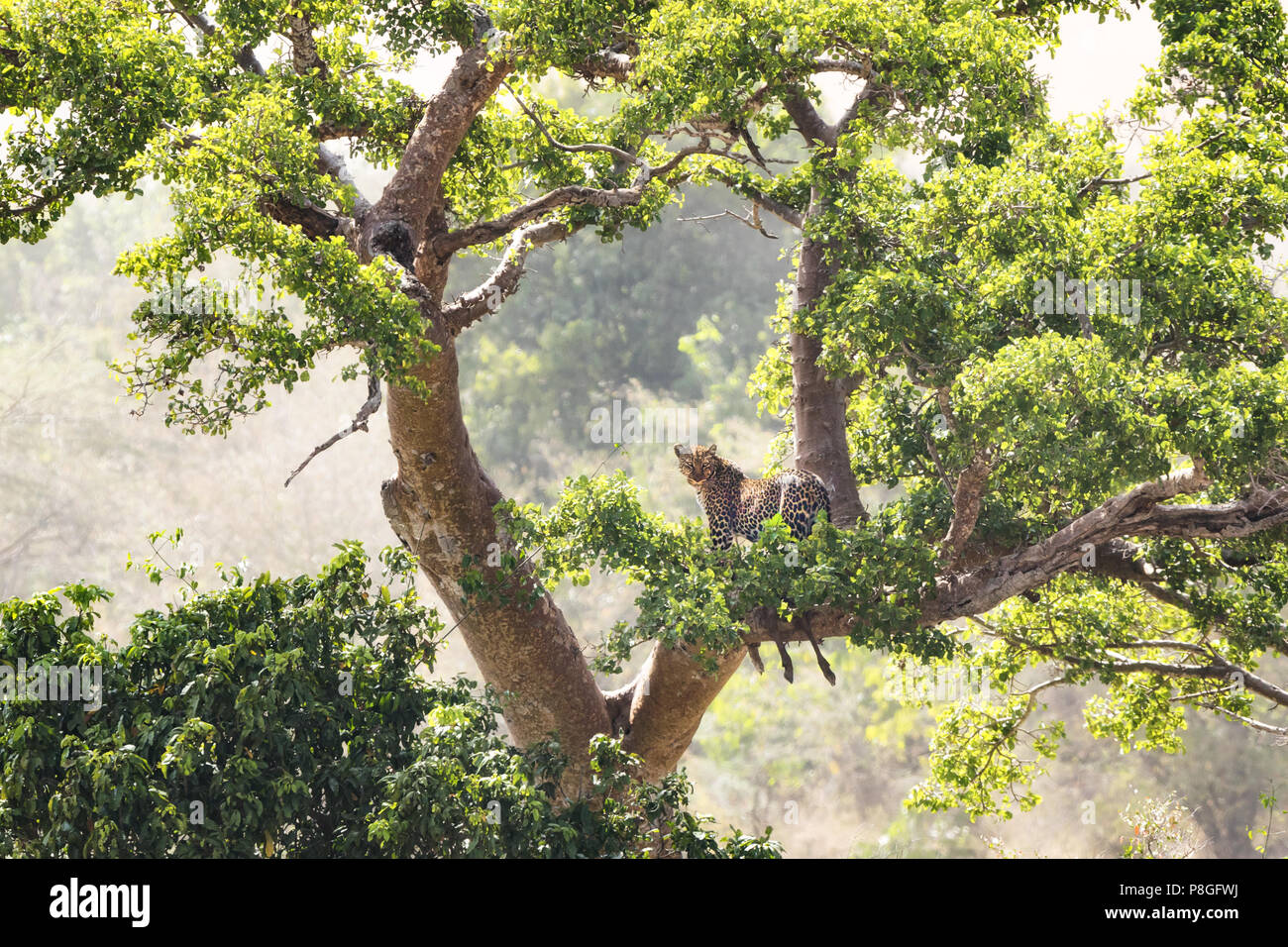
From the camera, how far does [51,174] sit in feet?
19.9

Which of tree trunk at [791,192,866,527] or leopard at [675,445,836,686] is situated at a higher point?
tree trunk at [791,192,866,527]

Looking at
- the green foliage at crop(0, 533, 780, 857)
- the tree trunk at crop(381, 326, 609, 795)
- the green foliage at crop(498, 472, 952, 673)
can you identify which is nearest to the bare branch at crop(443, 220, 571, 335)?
the tree trunk at crop(381, 326, 609, 795)

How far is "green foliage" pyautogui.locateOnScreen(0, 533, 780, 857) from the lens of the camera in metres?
5.09

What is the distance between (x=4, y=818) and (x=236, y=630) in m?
1.21

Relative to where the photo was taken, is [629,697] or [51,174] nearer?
[51,174]

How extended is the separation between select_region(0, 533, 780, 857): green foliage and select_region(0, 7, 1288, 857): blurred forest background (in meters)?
17.8

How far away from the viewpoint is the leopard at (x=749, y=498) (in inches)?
316

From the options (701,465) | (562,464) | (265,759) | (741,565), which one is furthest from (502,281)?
(562,464)

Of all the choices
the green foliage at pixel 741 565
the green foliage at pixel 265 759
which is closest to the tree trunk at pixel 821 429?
the green foliage at pixel 741 565

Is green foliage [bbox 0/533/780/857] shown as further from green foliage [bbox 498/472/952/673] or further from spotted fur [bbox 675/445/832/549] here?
spotted fur [bbox 675/445/832/549]

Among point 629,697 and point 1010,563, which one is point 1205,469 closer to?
point 1010,563

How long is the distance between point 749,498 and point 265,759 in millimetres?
3705
